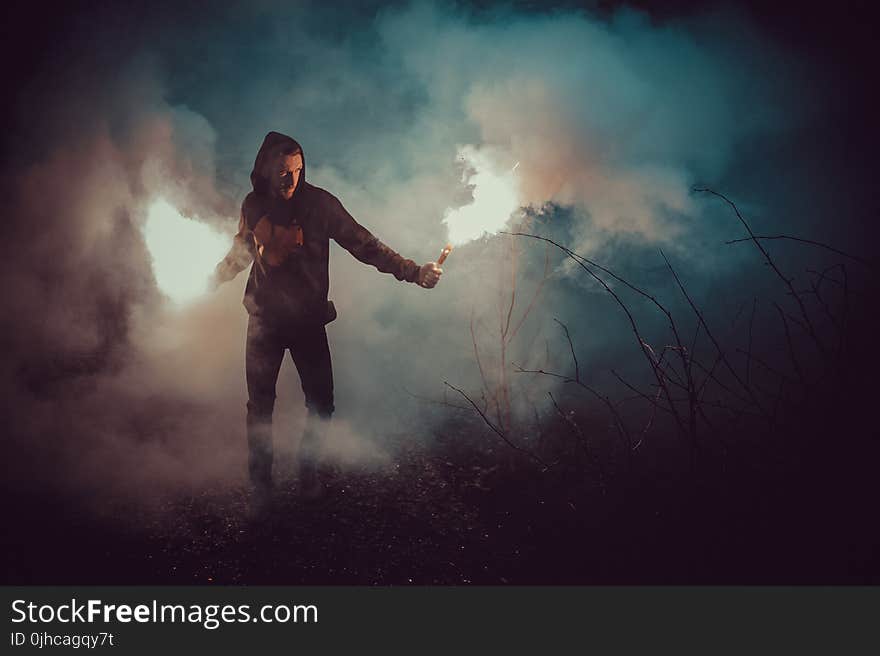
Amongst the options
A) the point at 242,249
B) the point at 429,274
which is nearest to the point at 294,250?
the point at 242,249

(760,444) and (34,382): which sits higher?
(34,382)

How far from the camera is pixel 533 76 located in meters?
4.85

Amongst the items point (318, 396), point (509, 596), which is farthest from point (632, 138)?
point (509, 596)

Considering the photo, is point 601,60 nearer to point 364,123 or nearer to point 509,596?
point 364,123

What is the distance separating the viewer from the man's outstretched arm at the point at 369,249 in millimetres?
3711

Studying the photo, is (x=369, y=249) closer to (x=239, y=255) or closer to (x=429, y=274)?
(x=429, y=274)

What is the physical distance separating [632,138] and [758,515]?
3.67 meters

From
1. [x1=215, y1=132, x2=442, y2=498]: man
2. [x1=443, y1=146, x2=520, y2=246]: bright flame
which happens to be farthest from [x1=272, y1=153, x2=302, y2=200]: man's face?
[x1=443, y1=146, x2=520, y2=246]: bright flame

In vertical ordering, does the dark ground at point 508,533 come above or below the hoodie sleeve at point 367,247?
below

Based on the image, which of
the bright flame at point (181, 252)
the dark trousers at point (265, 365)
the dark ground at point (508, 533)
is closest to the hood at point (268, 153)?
the bright flame at point (181, 252)

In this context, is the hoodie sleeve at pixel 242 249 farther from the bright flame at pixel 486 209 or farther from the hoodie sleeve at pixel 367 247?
the bright flame at pixel 486 209

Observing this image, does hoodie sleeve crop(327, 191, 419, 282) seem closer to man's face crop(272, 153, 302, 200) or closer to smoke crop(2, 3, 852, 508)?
man's face crop(272, 153, 302, 200)

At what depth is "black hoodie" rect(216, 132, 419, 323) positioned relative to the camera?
3.50 meters

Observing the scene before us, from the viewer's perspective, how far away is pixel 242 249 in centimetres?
364
